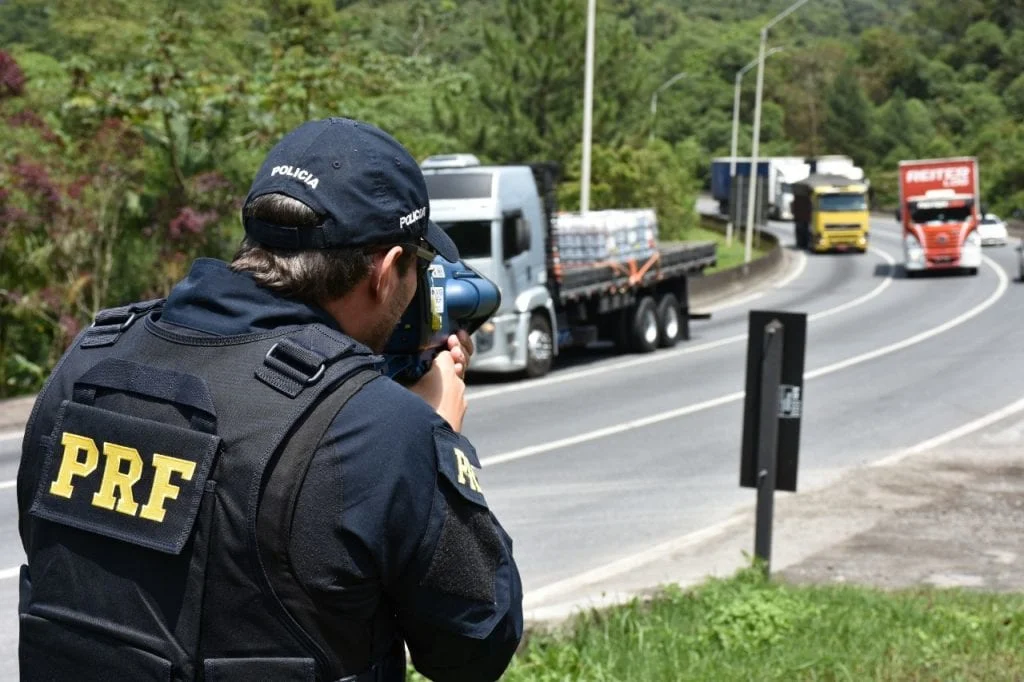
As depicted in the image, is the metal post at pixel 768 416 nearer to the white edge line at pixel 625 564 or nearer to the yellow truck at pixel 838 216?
the white edge line at pixel 625 564

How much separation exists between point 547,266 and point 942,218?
22108 millimetres

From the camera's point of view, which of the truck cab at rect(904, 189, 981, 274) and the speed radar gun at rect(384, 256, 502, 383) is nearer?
the speed radar gun at rect(384, 256, 502, 383)

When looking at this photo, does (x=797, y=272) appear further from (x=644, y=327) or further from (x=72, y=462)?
(x=72, y=462)

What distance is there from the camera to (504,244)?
Answer: 18281mm

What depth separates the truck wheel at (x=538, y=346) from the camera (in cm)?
1922

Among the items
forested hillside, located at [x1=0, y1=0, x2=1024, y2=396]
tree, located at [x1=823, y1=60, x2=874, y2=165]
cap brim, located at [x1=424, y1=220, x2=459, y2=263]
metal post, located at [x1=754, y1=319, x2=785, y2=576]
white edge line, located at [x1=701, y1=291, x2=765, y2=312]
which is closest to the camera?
cap brim, located at [x1=424, y1=220, x2=459, y2=263]

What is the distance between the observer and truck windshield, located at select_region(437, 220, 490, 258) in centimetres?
1806

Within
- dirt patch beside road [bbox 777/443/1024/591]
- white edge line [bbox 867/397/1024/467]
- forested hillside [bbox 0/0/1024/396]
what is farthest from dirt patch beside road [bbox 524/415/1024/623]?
forested hillside [bbox 0/0/1024/396]

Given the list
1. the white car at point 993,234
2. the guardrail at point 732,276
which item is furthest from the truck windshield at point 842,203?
the white car at point 993,234

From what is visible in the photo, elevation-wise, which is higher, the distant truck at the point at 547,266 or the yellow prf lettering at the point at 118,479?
the yellow prf lettering at the point at 118,479

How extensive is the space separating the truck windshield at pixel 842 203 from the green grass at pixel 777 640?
143 ft

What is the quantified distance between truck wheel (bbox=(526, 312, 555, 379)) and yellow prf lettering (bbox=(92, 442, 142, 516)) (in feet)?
55.3

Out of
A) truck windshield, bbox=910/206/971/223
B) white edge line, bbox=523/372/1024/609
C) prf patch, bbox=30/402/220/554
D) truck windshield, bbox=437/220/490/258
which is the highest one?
prf patch, bbox=30/402/220/554

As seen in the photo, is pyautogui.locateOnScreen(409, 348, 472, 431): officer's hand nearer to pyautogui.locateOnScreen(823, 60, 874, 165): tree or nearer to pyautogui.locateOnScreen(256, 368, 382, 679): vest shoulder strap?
pyautogui.locateOnScreen(256, 368, 382, 679): vest shoulder strap
